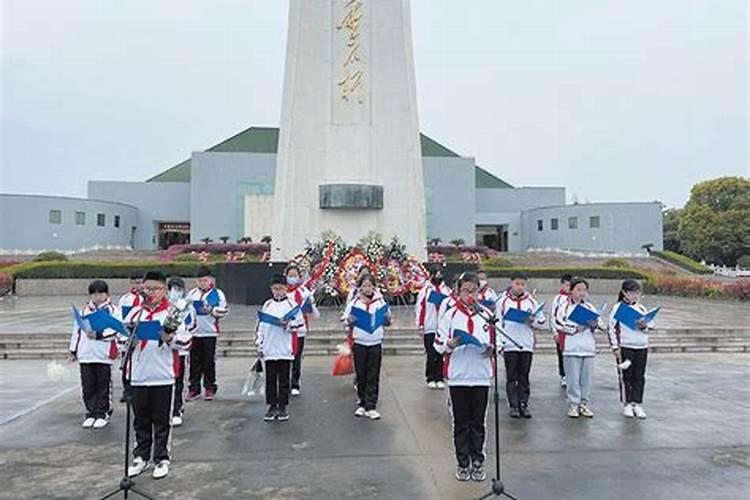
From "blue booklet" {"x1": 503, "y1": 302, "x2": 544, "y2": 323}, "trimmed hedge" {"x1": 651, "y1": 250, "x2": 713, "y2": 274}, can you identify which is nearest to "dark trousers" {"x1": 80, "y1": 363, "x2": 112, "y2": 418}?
"blue booklet" {"x1": 503, "y1": 302, "x2": 544, "y2": 323}

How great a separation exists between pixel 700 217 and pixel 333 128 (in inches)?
1772

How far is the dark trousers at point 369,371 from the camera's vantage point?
277 inches

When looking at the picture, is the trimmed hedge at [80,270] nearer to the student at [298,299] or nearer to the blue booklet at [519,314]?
the student at [298,299]

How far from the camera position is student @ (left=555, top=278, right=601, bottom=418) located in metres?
6.91

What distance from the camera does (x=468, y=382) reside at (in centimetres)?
511

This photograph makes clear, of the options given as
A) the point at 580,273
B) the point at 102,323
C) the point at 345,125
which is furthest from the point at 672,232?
the point at 102,323

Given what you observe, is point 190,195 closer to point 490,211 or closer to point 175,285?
point 490,211

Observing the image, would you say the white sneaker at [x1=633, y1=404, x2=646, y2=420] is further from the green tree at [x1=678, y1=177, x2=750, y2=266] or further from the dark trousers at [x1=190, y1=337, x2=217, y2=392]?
the green tree at [x1=678, y1=177, x2=750, y2=266]

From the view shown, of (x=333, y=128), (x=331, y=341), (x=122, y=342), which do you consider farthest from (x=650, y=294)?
(x=122, y=342)

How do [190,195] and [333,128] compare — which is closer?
[333,128]

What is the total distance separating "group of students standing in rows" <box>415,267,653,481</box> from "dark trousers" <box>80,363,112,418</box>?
3683 millimetres

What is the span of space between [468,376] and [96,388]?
419cm

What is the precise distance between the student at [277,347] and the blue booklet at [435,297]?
2.22 metres

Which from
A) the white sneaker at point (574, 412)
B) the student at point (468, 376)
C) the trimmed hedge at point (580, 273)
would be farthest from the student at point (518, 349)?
the trimmed hedge at point (580, 273)
